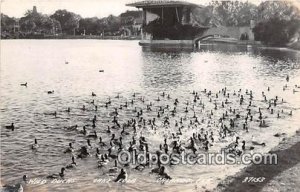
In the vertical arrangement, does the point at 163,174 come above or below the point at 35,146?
below

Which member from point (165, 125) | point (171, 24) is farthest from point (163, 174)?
point (171, 24)

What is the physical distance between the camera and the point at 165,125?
95.6 feet

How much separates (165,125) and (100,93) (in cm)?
1413

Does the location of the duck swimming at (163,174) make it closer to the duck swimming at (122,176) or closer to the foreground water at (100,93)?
the foreground water at (100,93)

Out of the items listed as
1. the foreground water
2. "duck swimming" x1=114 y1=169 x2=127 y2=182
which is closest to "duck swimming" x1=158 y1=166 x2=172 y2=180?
the foreground water

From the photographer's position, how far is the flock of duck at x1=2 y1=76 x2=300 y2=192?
2280cm

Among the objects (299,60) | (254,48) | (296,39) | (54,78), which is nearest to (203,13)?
(254,48)

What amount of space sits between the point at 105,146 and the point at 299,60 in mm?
42046

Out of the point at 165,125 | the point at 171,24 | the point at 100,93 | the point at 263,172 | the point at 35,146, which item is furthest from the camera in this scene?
the point at 171,24

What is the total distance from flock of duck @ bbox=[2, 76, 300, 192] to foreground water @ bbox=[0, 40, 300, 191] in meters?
0.40

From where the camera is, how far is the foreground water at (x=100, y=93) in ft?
67.0

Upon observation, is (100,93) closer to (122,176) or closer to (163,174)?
(163,174)

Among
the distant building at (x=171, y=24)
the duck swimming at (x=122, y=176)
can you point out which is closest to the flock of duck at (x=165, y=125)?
the duck swimming at (x=122, y=176)

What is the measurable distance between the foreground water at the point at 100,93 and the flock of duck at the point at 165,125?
404 millimetres
